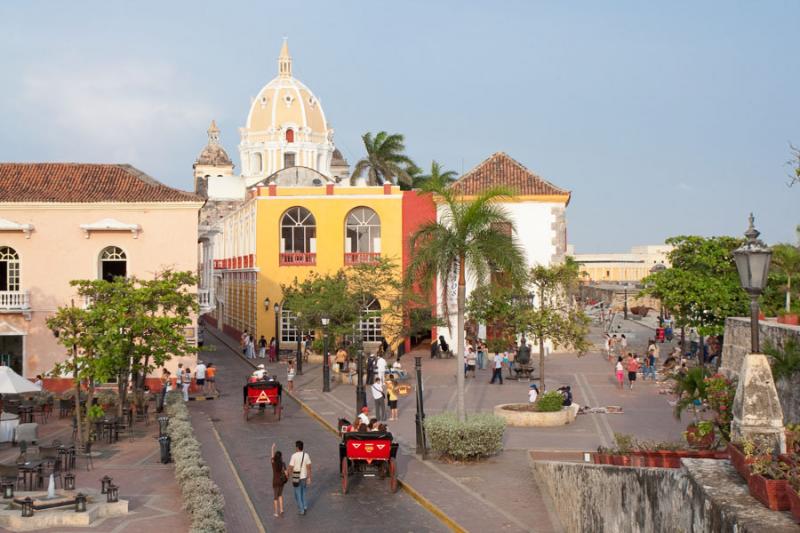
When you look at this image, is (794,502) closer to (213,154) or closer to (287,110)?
(287,110)

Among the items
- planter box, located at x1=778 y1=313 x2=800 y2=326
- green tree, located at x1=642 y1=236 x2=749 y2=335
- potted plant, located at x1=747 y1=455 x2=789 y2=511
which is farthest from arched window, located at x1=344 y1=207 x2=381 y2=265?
potted plant, located at x1=747 y1=455 x2=789 y2=511

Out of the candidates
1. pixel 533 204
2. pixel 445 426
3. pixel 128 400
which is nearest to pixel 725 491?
pixel 445 426

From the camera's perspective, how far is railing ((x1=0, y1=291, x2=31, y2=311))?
1129 inches

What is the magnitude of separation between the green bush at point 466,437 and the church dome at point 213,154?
270 ft

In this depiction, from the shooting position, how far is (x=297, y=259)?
41094mm

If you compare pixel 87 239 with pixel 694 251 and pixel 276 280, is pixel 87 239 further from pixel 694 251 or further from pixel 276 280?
pixel 694 251

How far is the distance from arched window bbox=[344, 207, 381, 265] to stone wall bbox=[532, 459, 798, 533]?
28.1 m

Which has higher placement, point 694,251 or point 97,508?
point 694,251

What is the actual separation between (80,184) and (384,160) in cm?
2771

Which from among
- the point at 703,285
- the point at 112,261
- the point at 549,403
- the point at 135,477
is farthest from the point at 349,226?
the point at 135,477

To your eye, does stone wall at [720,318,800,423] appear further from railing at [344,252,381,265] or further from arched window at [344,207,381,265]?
arched window at [344,207,381,265]

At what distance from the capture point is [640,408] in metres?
24.9

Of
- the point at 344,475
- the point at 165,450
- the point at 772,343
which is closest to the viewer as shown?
the point at 344,475

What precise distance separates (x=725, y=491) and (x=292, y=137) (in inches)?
2713
